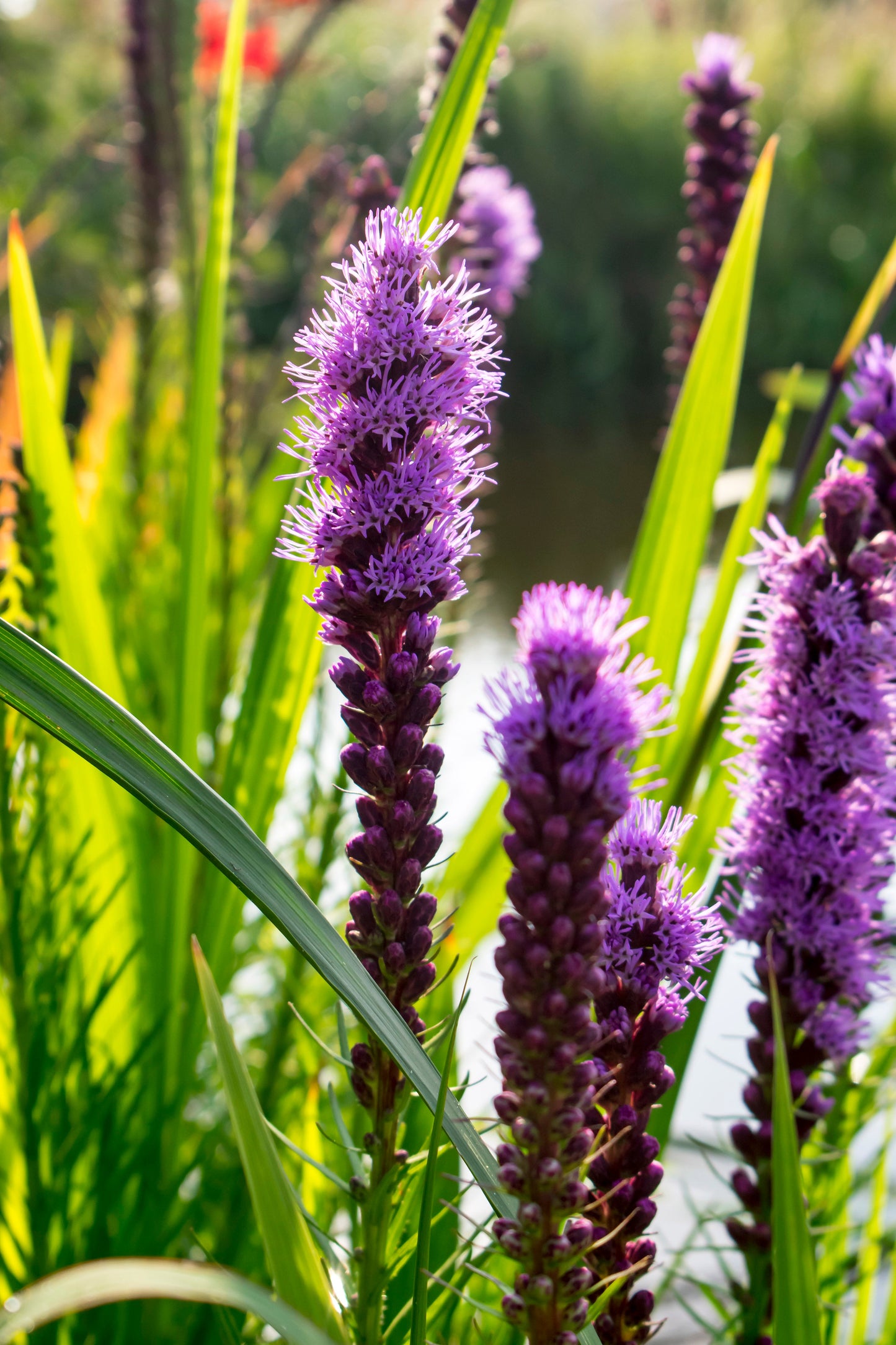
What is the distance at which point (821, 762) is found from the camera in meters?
0.41

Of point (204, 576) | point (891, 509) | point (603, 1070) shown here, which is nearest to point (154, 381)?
point (204, 576)

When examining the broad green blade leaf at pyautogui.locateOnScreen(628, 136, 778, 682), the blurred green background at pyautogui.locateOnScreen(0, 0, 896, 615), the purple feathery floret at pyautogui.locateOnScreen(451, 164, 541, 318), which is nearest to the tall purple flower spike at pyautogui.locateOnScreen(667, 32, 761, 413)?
the broad green blade leaf at pyautogui.locateOnScreen(628, 136, 778, 682)

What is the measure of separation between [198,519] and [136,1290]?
559 millimetres

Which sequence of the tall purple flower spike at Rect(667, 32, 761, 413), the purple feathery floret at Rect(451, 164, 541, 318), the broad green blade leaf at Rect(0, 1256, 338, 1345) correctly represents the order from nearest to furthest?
the broad green blade leaf at Rect(0, 1256, 338, 1345), the tall purple flower spike at Rect(667, 32, 761, 413), the purple feathery floret at Rect(451, 164, 541, 318)

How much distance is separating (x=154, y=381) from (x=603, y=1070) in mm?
1182

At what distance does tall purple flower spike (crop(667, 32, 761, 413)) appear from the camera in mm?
795

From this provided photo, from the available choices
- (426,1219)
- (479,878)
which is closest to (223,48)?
(479,878)

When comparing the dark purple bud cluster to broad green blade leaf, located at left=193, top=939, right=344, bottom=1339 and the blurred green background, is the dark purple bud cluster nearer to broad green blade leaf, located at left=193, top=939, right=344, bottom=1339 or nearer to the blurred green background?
broad green blade leaf, located at left=193, top=939, right=344, bottom=1339

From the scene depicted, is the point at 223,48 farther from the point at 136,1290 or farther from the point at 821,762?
the point at 136,1290

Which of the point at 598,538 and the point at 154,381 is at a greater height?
the point at 598,538

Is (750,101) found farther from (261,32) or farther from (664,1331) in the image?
(261,32)

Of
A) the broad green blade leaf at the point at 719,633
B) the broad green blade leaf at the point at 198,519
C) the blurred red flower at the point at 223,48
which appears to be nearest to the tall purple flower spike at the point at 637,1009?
the broad green blade leaf at the point at 719,633

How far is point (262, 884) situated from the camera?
1.08 ft

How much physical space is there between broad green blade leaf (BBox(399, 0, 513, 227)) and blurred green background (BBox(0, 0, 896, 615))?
183cm
